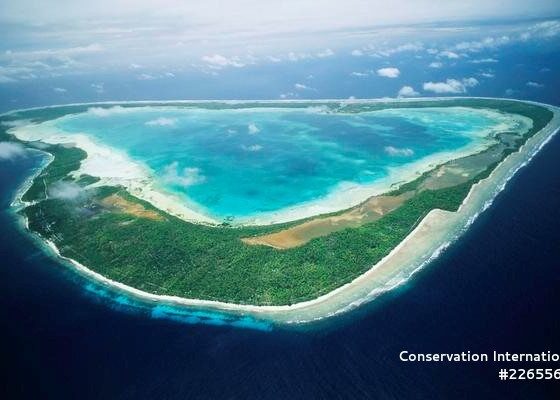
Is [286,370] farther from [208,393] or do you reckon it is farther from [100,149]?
[100,149]

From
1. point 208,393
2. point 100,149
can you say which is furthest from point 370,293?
point 100,149

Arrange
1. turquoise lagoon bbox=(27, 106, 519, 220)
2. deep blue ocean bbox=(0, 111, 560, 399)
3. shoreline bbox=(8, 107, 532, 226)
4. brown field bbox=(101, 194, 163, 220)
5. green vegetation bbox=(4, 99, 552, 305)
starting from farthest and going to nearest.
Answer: turquoise lagoon bbox=(27, 106, 519, 220), brown field bbox=(101, 194, 163, 220), shoreline bbox=(8, 107, 532, 226), green vegetation bbox=(4, 99, 552, 305), deep blue ocean bbox=(0, 111, 560, 399)

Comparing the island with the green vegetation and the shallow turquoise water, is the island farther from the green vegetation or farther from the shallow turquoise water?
the shallow turquoise water

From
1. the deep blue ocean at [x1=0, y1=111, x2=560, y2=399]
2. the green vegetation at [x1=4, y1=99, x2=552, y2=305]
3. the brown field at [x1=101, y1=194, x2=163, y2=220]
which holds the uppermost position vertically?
the brown field at [x1=101, y1=194, x2=163, y2=220]

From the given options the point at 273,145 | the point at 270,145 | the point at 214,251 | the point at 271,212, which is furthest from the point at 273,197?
the point at 270,145

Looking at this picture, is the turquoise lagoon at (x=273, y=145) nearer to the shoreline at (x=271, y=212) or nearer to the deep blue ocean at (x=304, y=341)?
the shoreline at (x=271, y=212)

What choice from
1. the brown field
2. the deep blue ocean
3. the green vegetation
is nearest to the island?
the green vegetation

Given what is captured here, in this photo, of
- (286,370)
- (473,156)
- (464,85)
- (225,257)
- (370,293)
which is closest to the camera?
(286,370)
